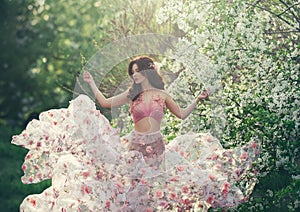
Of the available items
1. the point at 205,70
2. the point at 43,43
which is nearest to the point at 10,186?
the point at 205,70

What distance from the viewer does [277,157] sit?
6477 millimetres

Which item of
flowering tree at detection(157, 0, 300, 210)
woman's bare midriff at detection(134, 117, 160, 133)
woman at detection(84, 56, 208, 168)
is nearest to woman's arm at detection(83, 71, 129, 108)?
woman at detection(84, 56, 208, 168)

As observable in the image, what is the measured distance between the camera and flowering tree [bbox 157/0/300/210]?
20.9 ft

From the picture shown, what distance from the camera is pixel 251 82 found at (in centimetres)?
680

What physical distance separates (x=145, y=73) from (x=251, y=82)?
168 cm

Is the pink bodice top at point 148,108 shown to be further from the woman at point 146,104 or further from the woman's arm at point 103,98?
the woman's arm at point 103,98

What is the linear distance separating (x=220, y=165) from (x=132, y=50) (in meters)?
4.55

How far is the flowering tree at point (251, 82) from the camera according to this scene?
6.38 metres

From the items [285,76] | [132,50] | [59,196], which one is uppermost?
[285,76]

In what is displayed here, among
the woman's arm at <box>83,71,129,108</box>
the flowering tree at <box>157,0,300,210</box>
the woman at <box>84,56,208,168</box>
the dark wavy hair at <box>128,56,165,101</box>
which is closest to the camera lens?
the woman at <box>84,56,208,168</box>

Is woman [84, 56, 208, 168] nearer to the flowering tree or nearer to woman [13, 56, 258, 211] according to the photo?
woman [13, 56, 258, 211]

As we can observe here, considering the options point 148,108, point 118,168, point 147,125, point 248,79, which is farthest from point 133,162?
point 248,79

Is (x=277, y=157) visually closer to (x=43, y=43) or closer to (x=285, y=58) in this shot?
(x=285, y=58)

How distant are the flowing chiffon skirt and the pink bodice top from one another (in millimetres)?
142
